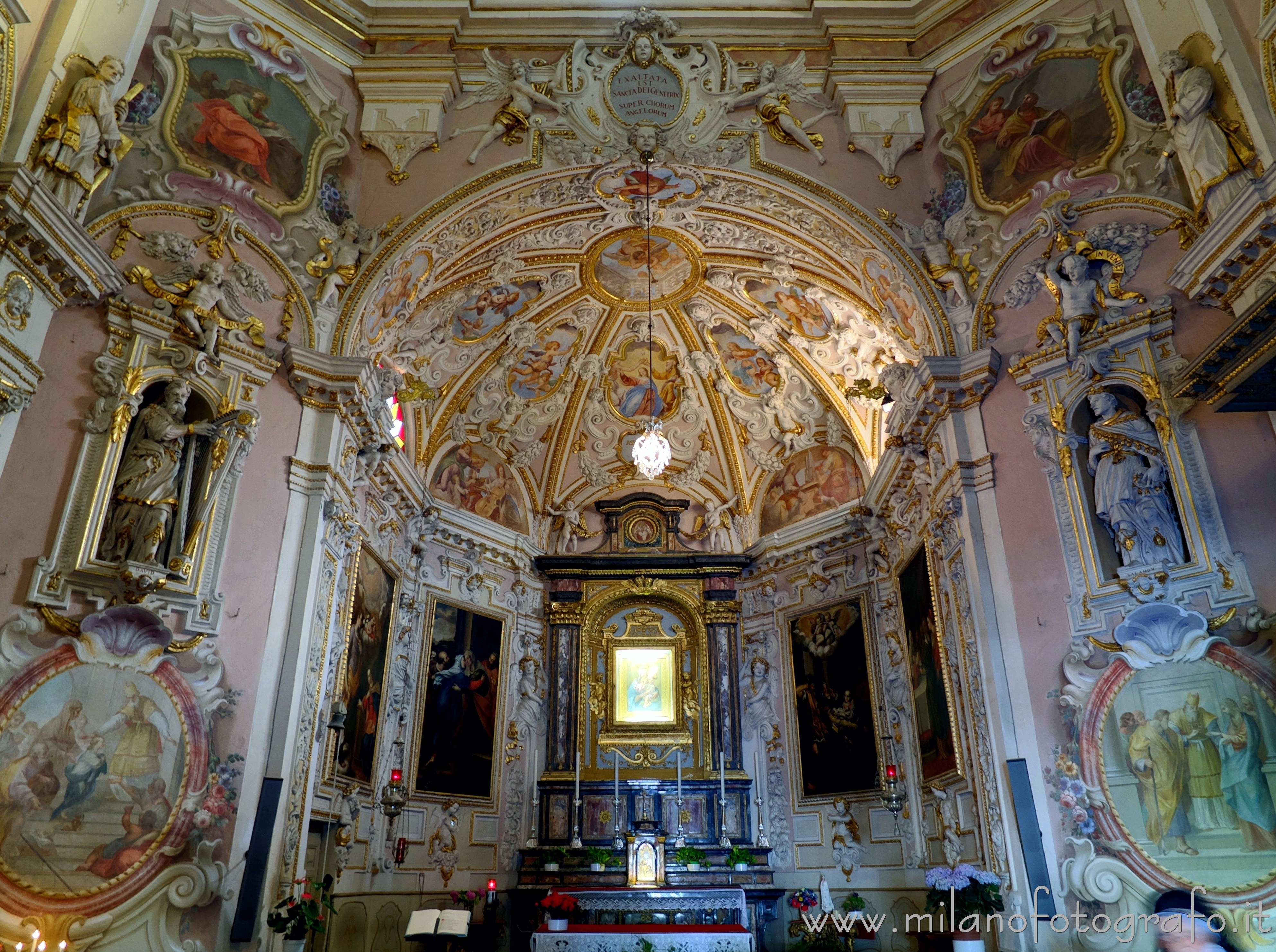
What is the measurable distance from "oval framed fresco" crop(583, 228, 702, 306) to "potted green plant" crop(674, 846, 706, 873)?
29.1 ft

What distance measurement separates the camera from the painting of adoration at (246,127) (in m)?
10.4

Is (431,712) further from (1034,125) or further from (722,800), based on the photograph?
(1034,125)

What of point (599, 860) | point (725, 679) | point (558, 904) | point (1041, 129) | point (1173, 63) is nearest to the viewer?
point (1173, 63)

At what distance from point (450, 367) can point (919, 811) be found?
32.1ft

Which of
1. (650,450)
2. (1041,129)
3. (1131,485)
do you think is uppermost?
(1041,129)

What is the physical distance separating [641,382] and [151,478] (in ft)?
31.7

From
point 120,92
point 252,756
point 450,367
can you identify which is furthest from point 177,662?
point 450,367

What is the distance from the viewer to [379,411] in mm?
11484

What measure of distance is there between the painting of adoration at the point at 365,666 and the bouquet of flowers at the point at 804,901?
19.8 feet

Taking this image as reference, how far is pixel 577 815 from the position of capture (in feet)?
46.7

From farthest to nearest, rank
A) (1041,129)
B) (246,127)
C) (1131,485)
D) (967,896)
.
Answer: (246,127)
(1041,129)
(1131,485)
(967,896)

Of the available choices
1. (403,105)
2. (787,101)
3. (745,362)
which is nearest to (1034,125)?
(787,101)

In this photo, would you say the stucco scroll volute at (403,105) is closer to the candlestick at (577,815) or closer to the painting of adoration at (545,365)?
the painting of adoration at (545,365)

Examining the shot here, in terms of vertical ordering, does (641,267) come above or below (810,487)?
above
